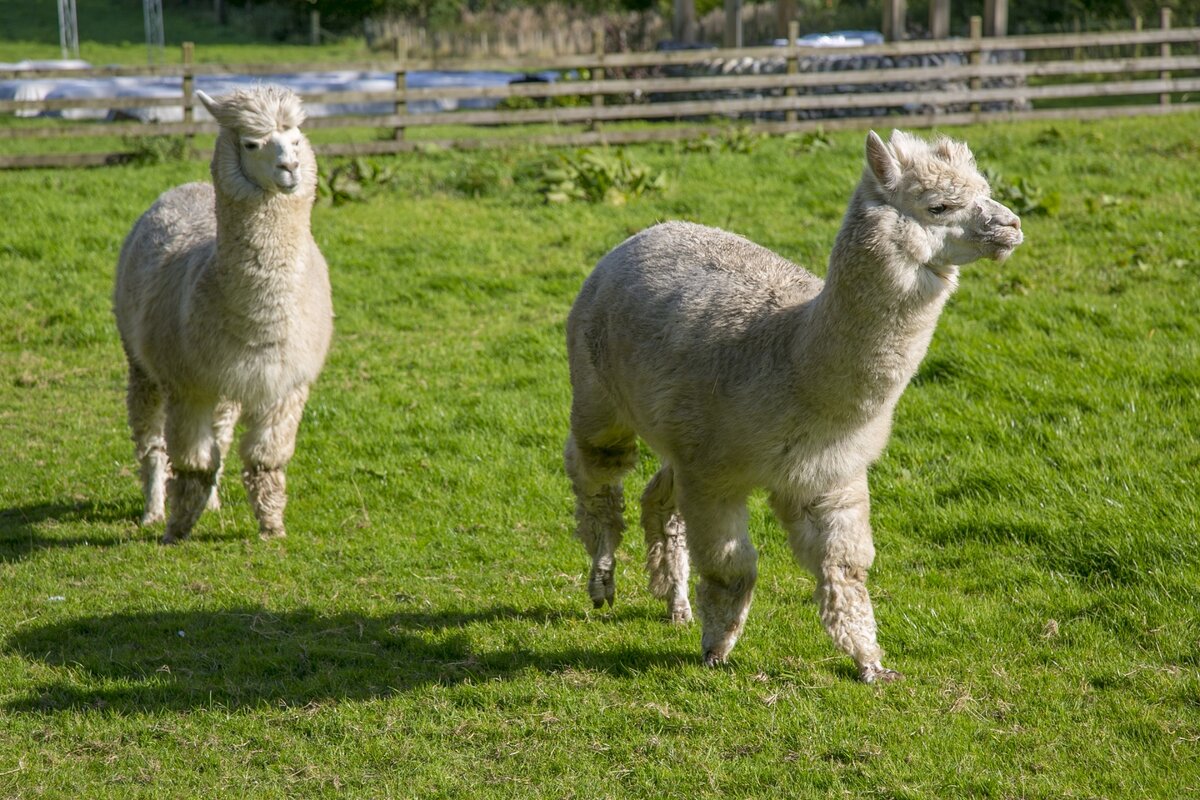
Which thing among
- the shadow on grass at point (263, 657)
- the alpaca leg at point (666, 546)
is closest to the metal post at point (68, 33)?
the shadow on grass at point (263, 657)

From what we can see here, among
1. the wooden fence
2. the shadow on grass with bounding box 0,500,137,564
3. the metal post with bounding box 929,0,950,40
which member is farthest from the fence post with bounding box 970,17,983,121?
the shadow on grass with bounding box 0,500,137,564

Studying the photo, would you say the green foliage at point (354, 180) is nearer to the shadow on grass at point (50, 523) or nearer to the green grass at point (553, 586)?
the green grass at point (553, 586)

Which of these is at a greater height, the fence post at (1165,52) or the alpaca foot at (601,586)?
the fence post at (1165,52)

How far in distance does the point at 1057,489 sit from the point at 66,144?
53.1ft

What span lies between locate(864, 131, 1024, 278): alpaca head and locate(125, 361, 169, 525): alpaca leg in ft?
16.0

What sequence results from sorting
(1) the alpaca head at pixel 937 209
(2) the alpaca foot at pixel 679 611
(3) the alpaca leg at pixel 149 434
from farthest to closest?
(3) the alpaca leg at pixel 149 434 < (2) the alpaca foot at pixel 679 611 < (1) the alpaca head at pixel 937 209

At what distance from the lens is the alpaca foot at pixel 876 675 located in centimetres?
489

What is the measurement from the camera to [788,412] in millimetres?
4543

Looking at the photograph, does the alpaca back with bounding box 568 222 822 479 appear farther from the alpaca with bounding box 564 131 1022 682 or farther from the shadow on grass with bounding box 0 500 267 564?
the shadow on grass with bounding box 0 500 267 564

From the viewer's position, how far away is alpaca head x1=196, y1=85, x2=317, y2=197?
618 cm

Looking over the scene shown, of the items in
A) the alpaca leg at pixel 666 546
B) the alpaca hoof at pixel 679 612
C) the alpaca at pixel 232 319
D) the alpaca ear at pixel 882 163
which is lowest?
the alpaca hoof at pixel 679 612

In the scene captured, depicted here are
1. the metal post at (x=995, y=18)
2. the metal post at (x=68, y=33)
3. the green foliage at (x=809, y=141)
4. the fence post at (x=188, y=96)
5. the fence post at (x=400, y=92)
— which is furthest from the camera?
the metal post at (x=68, y=33)

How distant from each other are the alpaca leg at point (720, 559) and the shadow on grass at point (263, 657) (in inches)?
11.9

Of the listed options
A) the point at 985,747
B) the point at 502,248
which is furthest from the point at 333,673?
the point at 502,248
